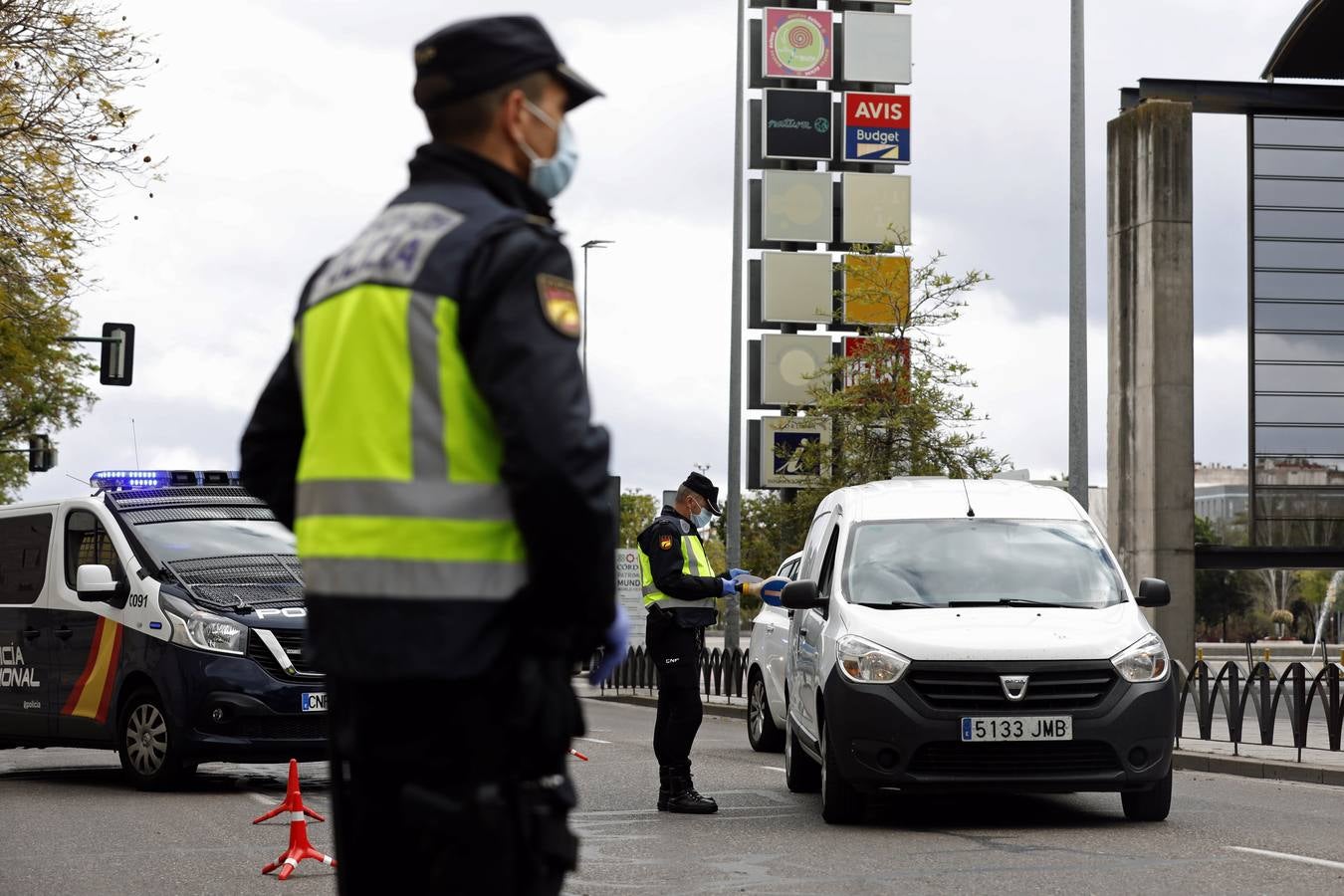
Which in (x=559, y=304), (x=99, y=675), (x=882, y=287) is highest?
(x=882, y=287)

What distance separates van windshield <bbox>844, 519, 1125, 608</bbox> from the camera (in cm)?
1136

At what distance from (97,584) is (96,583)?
1 cm

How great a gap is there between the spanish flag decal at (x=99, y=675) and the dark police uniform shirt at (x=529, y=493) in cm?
1060

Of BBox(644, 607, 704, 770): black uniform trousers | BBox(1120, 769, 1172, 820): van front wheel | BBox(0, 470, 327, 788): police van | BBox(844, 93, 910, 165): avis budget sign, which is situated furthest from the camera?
BBox(844, 93, 910, 165): avis budget sign

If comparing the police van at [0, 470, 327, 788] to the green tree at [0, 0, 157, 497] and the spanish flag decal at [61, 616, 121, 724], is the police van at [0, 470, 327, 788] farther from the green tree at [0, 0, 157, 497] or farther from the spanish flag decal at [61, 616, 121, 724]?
the green tree at [0, 0, 157, 497]

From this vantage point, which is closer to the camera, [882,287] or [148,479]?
[148,479]

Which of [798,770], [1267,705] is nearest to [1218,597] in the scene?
→ [1267,705]

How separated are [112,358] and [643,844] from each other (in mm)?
23307

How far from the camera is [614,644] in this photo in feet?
11.2

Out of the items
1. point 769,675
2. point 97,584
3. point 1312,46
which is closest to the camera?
point 97,584

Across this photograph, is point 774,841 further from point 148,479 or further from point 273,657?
point 148,479

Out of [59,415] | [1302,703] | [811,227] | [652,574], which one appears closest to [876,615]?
[652,574]

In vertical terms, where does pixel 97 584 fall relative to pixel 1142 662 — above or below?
above

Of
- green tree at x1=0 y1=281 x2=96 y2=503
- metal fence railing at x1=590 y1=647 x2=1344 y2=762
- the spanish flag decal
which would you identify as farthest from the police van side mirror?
green tree at x1=0 y1=281 x2=96 y2=503
